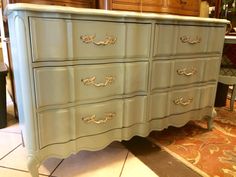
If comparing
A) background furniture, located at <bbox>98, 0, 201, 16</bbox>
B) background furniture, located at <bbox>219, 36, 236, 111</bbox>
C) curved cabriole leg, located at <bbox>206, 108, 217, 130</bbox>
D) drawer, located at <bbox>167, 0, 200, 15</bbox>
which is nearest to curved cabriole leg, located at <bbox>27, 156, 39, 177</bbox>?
background furniture, located at <bbox>98, 0, 201, 16</bbox>

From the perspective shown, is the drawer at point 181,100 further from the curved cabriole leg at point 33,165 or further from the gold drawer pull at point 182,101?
the curved cabriole leg at point 33,165

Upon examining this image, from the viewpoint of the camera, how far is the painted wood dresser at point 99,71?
872mm

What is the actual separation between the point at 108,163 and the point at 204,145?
2.28ft

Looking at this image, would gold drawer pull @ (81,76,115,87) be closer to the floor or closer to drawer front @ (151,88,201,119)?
drawer front @ (151,88,201,119)

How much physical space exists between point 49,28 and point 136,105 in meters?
0.62

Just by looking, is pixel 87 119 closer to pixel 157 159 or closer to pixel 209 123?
pixel 157 159

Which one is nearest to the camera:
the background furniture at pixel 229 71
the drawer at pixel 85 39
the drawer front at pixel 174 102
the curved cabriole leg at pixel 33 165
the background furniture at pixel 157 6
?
the drawer at pixel 85 39

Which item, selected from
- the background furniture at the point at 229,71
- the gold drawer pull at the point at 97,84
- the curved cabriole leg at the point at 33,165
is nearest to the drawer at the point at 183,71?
the gold drawer pull at the point at 97,84

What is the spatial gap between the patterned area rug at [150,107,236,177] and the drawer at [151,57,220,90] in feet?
1.46

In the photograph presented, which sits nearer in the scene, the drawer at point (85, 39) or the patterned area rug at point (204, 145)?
the drawer at point (85, 39)

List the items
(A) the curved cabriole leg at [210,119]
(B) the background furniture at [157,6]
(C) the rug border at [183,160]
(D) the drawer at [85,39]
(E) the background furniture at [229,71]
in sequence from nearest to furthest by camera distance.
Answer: (D) the drawer at [85,39] → (C) the rug border at [183,160] → (B) the background furniture at [157,6] → (A) the curved cabriole leg at [210,119] → (E) the background furniture at [229,71]

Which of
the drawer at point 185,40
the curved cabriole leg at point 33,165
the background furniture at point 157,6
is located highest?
the background furniture at point 157,6

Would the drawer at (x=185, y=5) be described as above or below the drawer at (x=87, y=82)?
above

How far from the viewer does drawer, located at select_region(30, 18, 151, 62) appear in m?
0.86
